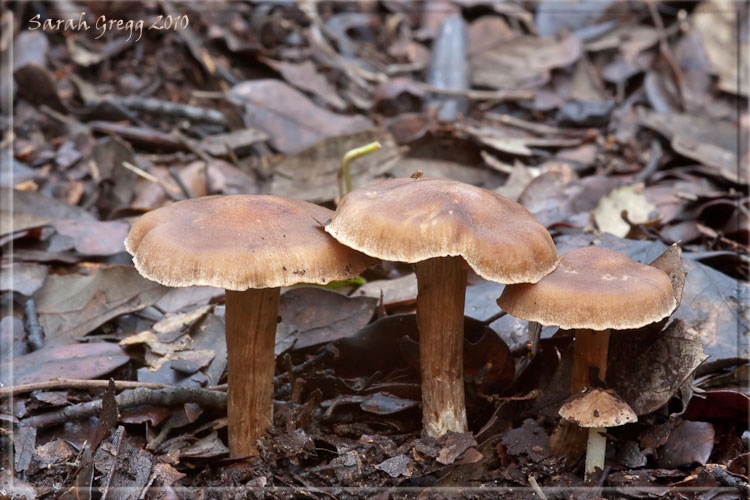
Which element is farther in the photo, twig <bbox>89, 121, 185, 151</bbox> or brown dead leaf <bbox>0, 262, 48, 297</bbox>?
twig <bbox>89, 121, 185, 151</bbox>

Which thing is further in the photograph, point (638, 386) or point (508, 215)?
point (638, 386)

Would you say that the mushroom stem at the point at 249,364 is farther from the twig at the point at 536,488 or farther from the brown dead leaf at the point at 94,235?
the brown dead leaf at the point at 94,235

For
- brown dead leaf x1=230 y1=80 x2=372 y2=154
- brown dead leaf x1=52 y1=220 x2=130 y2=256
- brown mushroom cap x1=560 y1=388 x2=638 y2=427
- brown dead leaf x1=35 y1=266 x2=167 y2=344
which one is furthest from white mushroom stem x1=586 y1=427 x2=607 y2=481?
brown dead leaf x1=230 y1=80 x2=372 y2=154

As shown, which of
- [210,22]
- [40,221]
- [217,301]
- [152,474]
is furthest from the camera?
[210,22]

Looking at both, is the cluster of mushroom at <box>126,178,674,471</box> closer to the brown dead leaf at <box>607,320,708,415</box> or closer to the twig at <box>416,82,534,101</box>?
the brown dead leaf at <box>607,320,708,415</box>

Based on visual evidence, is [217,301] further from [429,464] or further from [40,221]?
[429,464]

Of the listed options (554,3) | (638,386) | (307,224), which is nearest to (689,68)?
(554,3)

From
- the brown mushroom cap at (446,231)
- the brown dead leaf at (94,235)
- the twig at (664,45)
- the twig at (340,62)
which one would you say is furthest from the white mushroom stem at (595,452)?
the twig at (664,45)

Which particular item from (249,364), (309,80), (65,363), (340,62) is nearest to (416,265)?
(249,364)
